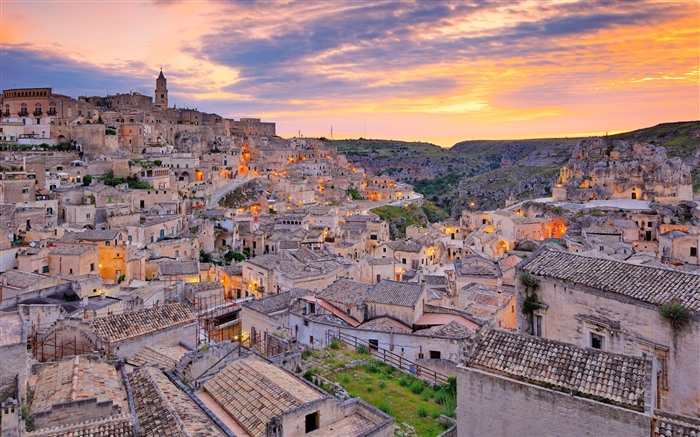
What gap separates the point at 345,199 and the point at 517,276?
60.8 meters

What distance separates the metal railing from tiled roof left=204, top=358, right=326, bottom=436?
4.82 meters

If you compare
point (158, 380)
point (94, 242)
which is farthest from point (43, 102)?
point (158, 380)

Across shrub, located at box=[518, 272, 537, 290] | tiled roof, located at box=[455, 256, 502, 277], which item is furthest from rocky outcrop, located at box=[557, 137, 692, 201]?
shrub, located at box=[518, 272, 537, 290]

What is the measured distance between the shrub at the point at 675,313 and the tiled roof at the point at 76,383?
10999 mm

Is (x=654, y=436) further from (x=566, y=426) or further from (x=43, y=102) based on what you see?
(x=43, y=102)

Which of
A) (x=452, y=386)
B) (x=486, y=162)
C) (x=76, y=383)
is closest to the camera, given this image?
(x=76, y=383)

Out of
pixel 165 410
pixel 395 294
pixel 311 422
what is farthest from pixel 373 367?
pixel 165 410

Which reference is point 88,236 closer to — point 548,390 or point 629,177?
point 548,390

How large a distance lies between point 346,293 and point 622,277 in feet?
43.4

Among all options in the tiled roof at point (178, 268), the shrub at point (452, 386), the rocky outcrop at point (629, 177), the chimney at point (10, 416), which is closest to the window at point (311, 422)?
the shrub at point (452, 386)

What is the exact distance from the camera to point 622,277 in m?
11.8

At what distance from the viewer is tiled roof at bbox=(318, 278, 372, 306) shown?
22.4m

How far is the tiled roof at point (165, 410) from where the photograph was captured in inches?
371

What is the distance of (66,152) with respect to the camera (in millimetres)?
55500
